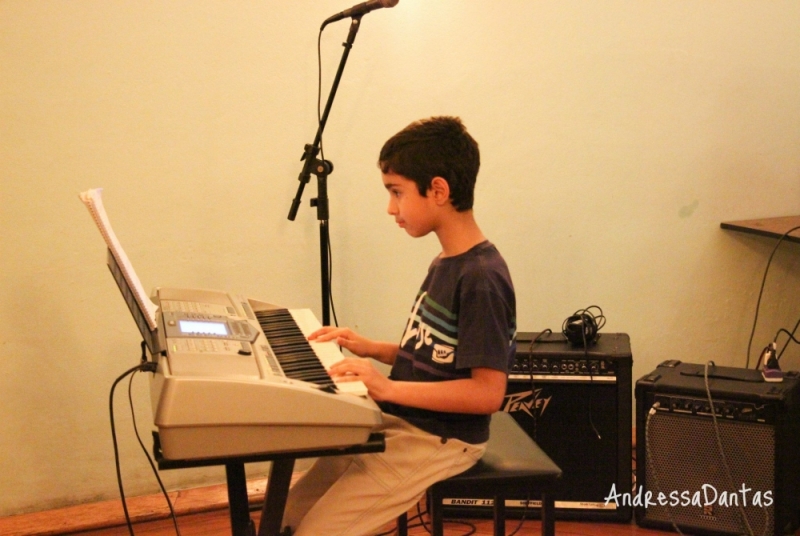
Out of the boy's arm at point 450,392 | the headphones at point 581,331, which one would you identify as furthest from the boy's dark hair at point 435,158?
the headphones at point 581,331

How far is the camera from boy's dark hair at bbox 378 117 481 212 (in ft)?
5.17

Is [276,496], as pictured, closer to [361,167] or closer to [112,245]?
[112,245]

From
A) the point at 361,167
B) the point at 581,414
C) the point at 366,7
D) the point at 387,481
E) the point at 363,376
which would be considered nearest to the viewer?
the point at 363,376

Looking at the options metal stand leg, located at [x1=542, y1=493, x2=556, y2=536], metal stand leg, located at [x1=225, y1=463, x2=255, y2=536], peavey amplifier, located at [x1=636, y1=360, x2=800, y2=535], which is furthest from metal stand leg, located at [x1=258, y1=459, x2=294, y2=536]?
peavey amplifier, located at [x1=636, y1=360, x2=800, y2=535]

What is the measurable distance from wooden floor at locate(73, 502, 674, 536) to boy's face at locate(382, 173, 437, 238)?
1.11 metres

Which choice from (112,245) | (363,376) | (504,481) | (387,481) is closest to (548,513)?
(504,481)

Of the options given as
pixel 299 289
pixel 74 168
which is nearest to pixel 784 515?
pixel 299 289

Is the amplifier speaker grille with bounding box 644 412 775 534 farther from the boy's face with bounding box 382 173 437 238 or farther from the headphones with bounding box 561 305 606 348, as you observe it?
the boy's face with bounding box 382 173 437 238

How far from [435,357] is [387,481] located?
25 cm

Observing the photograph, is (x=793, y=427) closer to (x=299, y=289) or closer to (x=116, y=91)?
(x=299, y=289)

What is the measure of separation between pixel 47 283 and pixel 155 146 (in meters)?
0.50

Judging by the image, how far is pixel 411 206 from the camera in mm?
1587

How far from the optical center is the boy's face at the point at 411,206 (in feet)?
5.20

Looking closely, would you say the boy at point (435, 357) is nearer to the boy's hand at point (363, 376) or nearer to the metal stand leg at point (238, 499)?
the boy's hand at point (363, 376)
